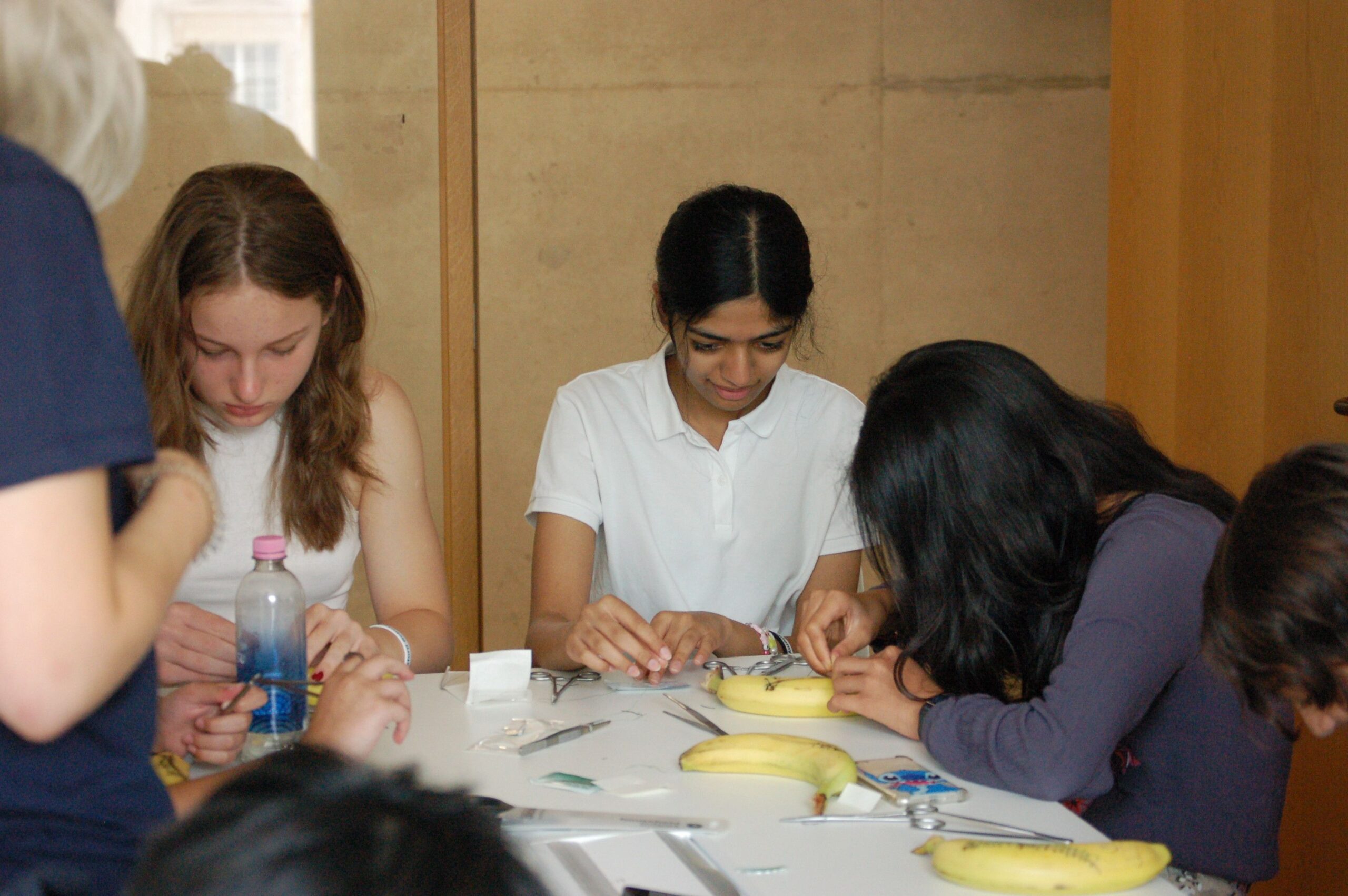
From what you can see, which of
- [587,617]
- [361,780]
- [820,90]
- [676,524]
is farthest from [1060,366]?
[361,780]

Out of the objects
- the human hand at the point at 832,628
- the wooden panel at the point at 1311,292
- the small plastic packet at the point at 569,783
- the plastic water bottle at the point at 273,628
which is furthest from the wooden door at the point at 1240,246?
the plastic water bottle at the point at 273,628

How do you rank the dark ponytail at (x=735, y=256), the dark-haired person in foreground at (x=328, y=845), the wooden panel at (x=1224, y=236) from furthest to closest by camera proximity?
the wooden panel at (x=1224, y=236) < the dark ponytail at (x=735, y=256) < the dark-haired person in foreground at (x=328, y=845)

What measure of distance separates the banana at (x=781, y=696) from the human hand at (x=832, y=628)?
0.09 m

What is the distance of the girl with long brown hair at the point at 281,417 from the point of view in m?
1.72

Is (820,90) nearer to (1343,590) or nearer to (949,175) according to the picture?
(949,175)

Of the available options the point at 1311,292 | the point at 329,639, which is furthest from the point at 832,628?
the point at 1311,292

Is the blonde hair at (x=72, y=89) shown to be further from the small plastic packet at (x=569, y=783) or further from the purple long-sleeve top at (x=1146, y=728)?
the purple long-sleeve top at (x=1146, y=728)

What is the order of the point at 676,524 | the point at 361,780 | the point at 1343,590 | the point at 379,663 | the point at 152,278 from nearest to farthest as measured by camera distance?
the point at 361,780 → the point at 1343,590 → the point at 379,663 → the point at 152,278 → the point at 676,524

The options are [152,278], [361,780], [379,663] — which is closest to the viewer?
[361,780]

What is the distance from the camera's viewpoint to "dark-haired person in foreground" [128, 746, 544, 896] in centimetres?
48

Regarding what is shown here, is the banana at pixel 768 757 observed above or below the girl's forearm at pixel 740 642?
above

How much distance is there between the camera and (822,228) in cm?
374

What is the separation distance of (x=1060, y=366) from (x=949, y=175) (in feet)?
2.32

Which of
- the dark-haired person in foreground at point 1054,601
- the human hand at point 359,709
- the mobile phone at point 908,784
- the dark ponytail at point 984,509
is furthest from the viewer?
the dark ponytail at point 984,509
